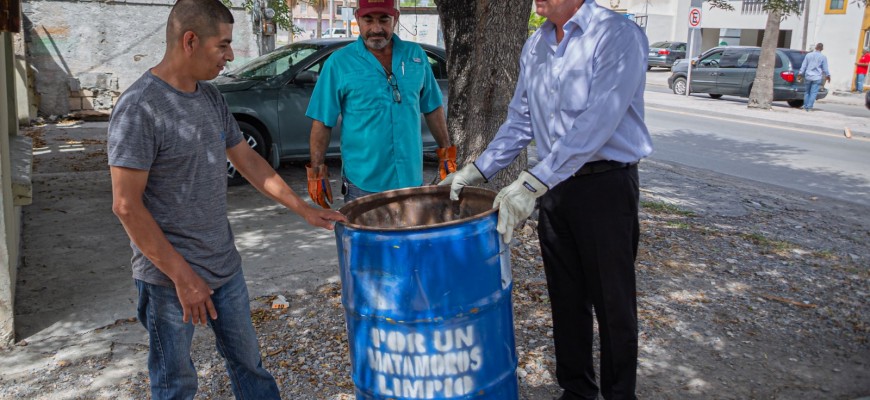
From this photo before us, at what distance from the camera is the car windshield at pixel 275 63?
8.17m

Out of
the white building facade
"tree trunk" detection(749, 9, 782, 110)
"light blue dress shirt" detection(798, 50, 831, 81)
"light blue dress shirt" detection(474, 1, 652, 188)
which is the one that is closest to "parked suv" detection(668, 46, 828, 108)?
"light blue dress shirt" detection(798, 50, 831, 81)

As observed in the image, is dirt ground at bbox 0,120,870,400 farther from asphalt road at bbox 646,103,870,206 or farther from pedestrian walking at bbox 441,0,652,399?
asphalt road at bbox 646,103,870,206

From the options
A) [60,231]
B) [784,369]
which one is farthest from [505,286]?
[60,231]

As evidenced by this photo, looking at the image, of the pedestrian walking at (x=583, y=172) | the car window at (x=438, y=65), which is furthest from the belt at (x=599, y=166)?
the car window at (x=438, y=65)

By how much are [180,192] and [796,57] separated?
19965 millimetres

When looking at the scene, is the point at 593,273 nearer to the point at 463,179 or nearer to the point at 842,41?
the point at 463,179

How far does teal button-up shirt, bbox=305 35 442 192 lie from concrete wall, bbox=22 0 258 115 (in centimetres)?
1016

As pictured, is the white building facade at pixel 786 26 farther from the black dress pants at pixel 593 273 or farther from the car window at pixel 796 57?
the black dress pants at pixel 593 273

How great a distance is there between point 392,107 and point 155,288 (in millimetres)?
1566

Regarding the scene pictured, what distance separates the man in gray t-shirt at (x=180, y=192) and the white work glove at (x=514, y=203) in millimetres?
554

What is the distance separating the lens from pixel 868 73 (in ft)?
82.9

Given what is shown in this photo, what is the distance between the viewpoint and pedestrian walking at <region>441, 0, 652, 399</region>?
2648 mm

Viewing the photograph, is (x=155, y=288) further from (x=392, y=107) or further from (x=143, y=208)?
(x=392, y=107)

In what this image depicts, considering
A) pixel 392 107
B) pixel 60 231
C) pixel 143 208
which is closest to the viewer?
pixel 143 208
